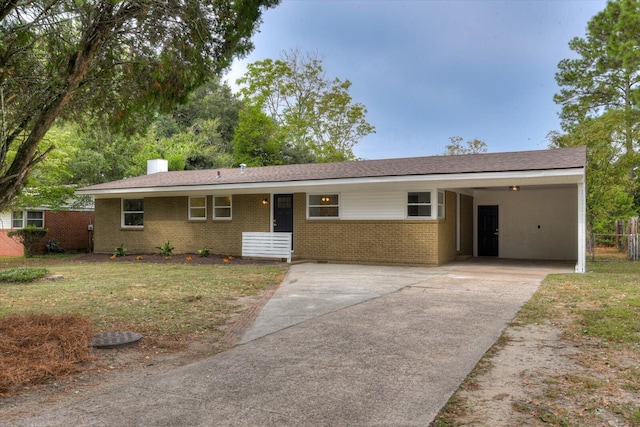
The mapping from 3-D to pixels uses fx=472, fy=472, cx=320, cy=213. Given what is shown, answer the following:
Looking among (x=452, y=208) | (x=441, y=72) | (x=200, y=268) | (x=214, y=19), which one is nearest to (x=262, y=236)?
(x=200, y=268)

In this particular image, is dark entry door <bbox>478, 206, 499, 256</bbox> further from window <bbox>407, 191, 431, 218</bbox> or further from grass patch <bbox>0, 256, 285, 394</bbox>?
grass patch <bbox>0, 256, 285, 394</bbox>

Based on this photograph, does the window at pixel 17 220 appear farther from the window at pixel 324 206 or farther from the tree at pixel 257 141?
the tree at pixel 257 141

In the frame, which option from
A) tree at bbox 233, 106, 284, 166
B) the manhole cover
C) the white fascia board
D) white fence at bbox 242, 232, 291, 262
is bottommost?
the manhole cover

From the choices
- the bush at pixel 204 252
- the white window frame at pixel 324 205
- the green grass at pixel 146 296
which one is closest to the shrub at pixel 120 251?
the bush at pixel 204 252

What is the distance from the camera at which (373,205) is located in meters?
15.8

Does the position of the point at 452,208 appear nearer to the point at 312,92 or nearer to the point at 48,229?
the point at 48,229

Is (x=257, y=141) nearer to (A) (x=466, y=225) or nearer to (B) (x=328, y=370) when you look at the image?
(A) (x=466, y=225)

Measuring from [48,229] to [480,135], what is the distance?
31.5 meters

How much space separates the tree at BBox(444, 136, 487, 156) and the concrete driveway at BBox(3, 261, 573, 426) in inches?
1258

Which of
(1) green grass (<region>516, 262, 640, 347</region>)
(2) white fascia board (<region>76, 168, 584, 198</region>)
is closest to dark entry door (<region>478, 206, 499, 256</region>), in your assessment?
(2) white fascia board (<region>76, 168, 584, 198</region>)

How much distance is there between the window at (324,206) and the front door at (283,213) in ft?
2.76

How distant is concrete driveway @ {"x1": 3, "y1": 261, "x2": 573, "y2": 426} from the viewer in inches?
139

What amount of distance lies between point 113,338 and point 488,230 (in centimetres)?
1613

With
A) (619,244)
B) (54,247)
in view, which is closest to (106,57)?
(54,247)
